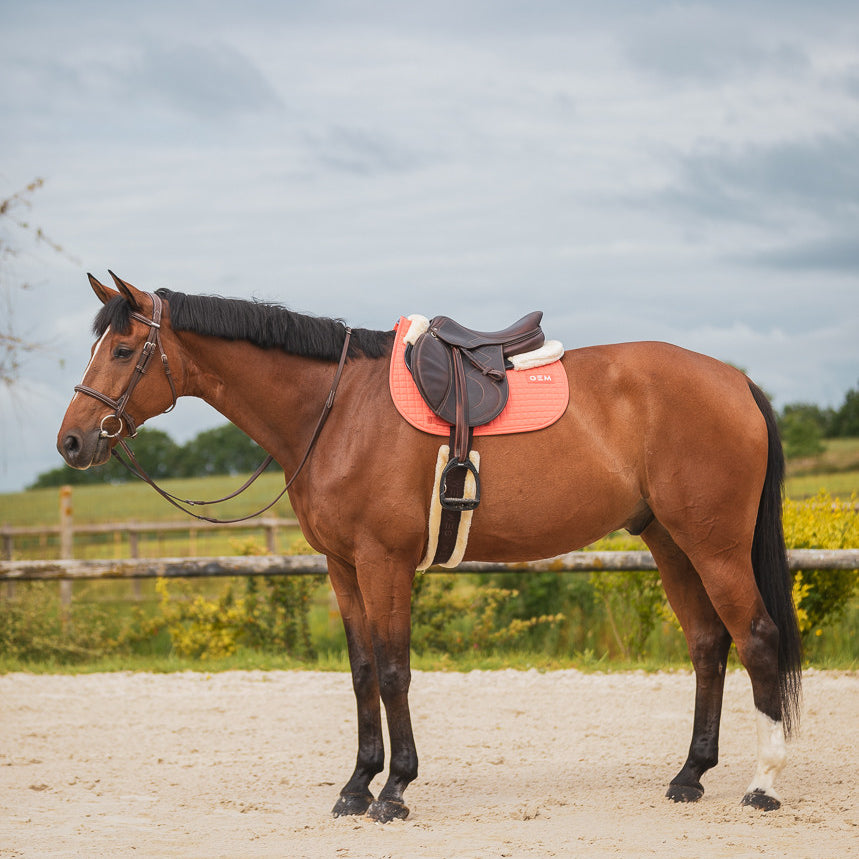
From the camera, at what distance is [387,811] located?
3.88m

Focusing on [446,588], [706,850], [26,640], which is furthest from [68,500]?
[706,850]

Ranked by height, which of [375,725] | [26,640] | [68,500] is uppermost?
[68,500]

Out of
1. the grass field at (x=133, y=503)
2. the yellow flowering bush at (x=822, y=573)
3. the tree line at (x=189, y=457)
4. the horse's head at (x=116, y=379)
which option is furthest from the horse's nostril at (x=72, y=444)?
the tree line at (x=189, y=457)

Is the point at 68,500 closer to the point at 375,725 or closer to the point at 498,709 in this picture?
the point at 498,709

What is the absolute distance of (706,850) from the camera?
3389 mm

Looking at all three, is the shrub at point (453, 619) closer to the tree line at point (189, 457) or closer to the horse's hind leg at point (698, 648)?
the horse's hind leg at point (698, 648)

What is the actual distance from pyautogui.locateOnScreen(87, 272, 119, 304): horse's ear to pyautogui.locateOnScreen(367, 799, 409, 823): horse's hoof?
262 cm

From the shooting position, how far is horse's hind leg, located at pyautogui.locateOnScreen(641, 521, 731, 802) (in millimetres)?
4234

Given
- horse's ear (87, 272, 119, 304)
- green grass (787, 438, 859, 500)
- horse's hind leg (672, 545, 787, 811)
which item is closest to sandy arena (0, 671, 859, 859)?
horse's hind leg (672, 545, 787, 811)

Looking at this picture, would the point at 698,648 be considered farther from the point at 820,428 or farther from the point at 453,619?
the point at 820,428

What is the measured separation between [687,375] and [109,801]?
3.61 m

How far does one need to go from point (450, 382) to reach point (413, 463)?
41 cm

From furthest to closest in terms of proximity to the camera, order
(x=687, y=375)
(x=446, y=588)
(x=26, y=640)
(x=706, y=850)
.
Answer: (x=26, y=640), (x=446, y=588), (x=687, y=375), (x=706, y=850)

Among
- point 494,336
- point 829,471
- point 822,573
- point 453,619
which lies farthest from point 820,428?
point 494,336
